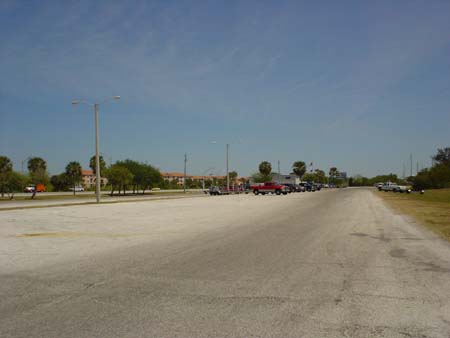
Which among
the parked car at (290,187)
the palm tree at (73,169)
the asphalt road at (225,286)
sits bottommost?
the asphalt road at (225,286)

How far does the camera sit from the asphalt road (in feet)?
15.7

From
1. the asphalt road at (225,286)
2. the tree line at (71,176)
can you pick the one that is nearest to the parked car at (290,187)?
the tree line at (71,176)

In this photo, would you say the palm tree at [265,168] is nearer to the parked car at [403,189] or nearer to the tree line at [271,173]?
the tree line at [271,173]

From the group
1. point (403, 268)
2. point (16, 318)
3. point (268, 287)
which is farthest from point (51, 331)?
point (403, 268)

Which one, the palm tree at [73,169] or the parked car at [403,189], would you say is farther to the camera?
the palm tree at [73,169]

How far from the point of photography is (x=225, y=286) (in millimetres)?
6605

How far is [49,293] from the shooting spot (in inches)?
246

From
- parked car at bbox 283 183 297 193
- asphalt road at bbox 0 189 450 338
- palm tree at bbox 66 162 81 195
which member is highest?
palm tree at bbox 66 162 81 195

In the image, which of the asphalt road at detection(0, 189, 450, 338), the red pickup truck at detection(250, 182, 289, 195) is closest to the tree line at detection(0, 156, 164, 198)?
the red pickup truck at detection(250, 182, 289, 195)

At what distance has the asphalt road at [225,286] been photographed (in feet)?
15.7

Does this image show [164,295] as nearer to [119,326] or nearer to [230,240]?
[119,326]

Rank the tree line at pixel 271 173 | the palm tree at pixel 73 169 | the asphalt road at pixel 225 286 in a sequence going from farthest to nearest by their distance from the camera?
the tree line at pixel 271 173 < the palm tree at pixel 73 169 < the asphalt road at pixel 225 286

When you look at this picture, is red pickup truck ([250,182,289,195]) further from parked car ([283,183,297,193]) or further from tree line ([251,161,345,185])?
tree line ([251,161,345,185])

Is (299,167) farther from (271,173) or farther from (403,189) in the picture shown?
(403,189)
